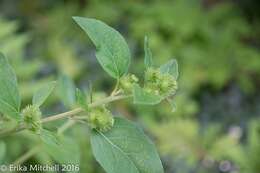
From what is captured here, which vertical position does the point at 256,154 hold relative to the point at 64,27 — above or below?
below

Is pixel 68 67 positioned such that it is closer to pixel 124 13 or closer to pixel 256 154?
pixel 124 13

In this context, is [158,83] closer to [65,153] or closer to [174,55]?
[65,153]

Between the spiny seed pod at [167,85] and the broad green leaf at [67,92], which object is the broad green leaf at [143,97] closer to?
the spiny seed pod at [167,85]

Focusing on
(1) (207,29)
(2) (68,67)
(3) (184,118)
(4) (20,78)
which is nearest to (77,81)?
(2) (68,67)

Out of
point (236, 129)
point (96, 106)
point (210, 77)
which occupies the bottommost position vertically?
point (236, 129)

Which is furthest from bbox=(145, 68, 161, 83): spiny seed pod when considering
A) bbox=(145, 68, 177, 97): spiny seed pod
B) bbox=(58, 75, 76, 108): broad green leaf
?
bbox=(58, 75, 76, 108): broad green leaf

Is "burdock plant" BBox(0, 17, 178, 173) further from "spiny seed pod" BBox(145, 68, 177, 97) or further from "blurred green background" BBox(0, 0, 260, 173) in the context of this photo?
"blurred green background" BBox(0, 0, 260, 173)
